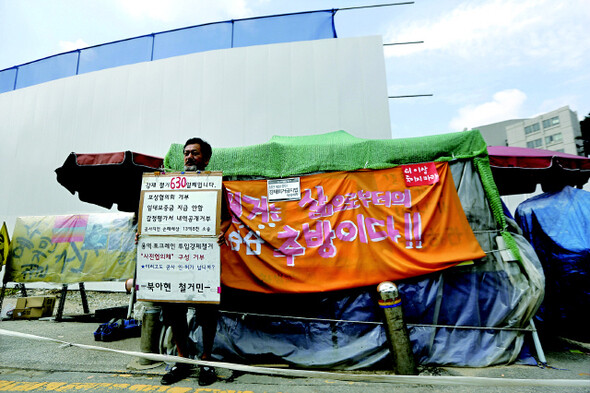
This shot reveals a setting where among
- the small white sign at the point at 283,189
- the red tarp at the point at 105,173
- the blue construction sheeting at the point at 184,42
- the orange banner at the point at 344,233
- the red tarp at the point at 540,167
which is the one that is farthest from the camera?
the blue construction sheeting at the point at 184,42

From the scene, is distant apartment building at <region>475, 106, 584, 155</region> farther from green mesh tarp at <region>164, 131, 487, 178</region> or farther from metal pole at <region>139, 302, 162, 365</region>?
metal pole at <region>139, 302, 162, 365</region>

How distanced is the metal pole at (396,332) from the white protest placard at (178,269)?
71.1 inches

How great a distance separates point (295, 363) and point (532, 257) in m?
3.21

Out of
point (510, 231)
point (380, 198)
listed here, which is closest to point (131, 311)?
point (380, 198)

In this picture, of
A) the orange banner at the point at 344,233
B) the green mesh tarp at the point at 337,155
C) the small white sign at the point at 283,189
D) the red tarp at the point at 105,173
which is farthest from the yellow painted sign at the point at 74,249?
the small white sign at the point at 283,189

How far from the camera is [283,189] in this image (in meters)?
3.81

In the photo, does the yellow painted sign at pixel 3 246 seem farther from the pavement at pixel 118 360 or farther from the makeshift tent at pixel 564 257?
the makeshift tent at pixel 564 257

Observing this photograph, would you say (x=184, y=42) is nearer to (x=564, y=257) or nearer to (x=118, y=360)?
(x=118, y=360)

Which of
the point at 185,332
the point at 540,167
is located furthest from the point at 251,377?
the point at 540,167

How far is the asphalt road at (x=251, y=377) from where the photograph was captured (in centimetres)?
269

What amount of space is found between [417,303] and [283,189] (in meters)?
2.20

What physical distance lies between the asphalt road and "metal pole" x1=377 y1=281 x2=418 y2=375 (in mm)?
178

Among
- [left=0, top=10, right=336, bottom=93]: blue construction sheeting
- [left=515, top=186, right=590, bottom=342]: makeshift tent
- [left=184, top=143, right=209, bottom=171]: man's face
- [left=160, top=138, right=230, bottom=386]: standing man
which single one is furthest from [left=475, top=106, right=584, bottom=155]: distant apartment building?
[left=160, top=138, right=230, bottom=386]: standing man

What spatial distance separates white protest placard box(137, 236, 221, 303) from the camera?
9.70ft
